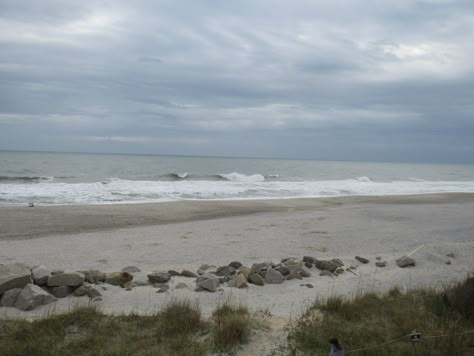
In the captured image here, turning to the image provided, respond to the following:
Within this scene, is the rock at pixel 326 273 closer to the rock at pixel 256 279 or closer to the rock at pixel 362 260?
the rock at pixel 256 279

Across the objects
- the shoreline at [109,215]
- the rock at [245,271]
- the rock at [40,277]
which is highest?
the rock at [40,277]

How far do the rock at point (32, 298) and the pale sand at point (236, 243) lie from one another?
128 mm

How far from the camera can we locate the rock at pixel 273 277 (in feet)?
24.3

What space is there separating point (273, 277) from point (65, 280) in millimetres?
3644

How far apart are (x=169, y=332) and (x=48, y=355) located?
1.30 metres

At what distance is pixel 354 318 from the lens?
5.14 m

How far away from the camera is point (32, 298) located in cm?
576

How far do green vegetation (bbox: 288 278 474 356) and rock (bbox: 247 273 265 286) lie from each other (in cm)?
164

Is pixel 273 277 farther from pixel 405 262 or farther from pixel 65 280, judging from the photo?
pixel 65 280

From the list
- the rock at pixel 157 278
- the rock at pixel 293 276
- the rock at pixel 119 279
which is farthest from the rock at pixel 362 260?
the rock at pixel 119 279

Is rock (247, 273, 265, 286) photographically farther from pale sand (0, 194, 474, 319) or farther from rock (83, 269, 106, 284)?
rock (83, 269, 106, 284)

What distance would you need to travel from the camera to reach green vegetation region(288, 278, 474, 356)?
4402mm

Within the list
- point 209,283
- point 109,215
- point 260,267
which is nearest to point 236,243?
point 260,267

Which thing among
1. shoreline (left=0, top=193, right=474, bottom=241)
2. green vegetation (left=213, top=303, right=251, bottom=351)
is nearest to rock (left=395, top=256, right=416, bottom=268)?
green vegetation (left=213, top=303, right=251, bottom=351)
